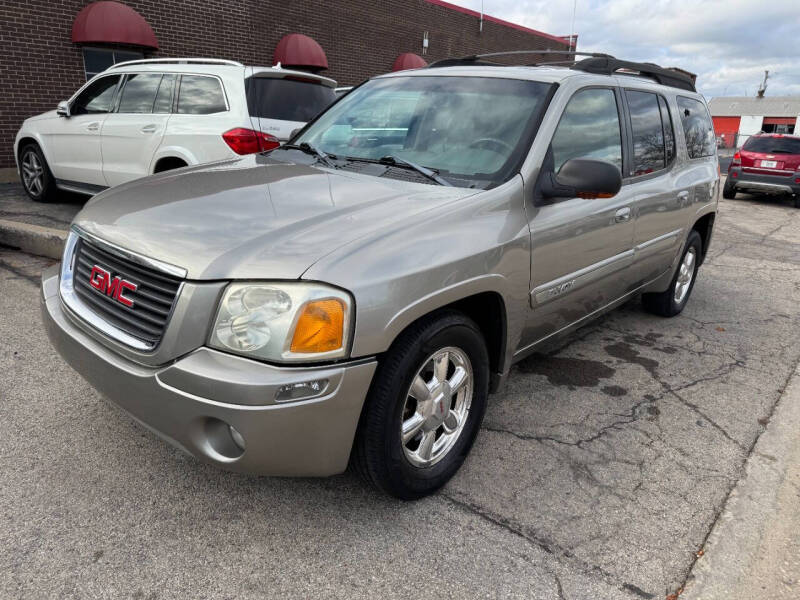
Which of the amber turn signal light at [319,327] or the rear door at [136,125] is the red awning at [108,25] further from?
the amber turn signal light at [319,327]

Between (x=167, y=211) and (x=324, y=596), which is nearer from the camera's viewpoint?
(x=324, y=596)

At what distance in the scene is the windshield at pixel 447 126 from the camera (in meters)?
2.99

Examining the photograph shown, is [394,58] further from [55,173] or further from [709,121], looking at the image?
[709,121]

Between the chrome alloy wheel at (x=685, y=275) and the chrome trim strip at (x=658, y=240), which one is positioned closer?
the chrome trim strip at (x=658, y=240)

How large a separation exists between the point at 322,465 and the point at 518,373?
6.82ft

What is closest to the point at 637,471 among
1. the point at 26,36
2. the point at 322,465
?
the point at 322,465


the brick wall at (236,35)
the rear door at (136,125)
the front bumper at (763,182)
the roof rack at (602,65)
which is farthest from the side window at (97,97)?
the front bumper at (763,182)

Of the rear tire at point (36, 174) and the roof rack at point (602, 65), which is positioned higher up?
the roof rack at point (602, 65)

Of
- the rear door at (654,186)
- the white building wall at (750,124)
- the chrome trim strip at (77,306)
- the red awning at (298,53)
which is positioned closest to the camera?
the chrome trim strip at (77,306)

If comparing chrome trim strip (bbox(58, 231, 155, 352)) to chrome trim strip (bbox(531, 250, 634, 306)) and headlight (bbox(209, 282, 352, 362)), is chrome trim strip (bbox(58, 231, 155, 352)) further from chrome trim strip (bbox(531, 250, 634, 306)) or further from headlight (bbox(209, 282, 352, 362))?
chrome trim strip (bbox(531, 250, 634, 306))

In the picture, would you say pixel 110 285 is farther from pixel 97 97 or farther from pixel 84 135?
pixel 97 97

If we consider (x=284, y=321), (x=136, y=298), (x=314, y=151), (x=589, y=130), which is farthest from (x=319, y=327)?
(x=589, y=130)

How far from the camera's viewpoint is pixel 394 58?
18000 millimetres

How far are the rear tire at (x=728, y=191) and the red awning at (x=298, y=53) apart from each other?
33.4 feet
